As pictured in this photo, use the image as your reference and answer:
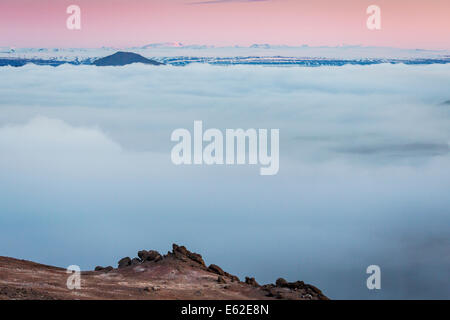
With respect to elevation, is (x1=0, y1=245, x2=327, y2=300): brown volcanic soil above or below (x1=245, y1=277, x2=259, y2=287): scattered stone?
above

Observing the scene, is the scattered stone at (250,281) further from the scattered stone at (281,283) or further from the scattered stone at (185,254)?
the scattered stone at (185,254)

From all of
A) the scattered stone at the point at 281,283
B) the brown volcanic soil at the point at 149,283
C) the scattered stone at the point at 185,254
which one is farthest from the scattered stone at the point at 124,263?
the scattered stone at the point at 281,283

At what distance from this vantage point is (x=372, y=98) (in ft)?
460

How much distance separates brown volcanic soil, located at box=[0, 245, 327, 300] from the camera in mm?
18609

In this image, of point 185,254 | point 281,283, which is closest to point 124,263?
point 185,254

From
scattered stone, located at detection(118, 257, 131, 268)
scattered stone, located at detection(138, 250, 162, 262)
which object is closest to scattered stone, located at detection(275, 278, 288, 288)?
scattered stone, located at detection(138, 250, 162, 262)

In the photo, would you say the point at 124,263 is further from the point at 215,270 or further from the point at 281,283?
the point at 281,283

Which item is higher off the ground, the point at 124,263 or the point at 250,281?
the point at 124,263

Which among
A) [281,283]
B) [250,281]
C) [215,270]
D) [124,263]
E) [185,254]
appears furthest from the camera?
[124,263]

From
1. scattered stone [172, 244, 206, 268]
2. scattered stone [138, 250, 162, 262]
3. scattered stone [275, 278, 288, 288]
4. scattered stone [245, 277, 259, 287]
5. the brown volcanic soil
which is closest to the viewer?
the brown volcanic soil

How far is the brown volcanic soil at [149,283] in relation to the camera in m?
18.6

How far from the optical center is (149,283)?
21.7 m

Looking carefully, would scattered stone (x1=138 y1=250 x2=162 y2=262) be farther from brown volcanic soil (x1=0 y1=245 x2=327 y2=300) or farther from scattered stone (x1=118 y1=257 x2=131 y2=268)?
scattered stone (x1=118 y1=257 x2=131 y2=268)

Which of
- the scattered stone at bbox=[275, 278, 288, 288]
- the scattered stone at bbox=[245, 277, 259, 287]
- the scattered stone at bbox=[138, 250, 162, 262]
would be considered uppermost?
the scattered stone at bbox=[138, 250, 162, 262]
